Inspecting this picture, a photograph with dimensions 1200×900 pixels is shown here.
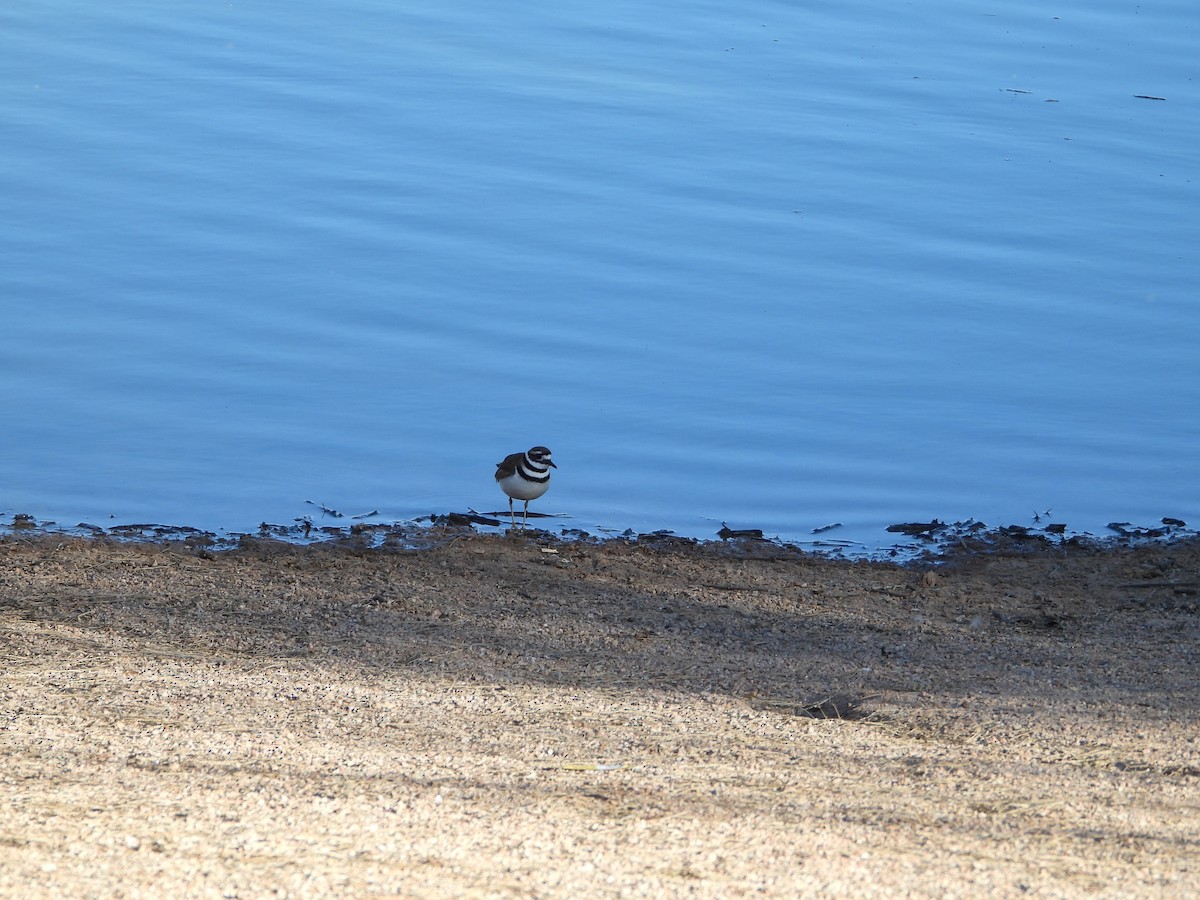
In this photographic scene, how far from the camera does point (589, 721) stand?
5.34 meters

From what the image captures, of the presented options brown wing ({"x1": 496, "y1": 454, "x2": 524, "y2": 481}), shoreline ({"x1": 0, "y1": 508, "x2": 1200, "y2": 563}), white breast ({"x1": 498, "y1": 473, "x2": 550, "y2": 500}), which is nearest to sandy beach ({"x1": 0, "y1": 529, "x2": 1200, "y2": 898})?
shoreline ({"x1": 0, "y1": 508, "x2": 1200, "y2": 563})

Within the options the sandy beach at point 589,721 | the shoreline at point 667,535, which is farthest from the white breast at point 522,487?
the sandy beach at point 589,721

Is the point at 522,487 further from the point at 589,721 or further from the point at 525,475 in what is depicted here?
the point at 589,721

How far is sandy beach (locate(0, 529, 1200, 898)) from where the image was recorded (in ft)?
13.0

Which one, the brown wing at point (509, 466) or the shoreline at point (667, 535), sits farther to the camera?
the brown wing at point (509, 466)

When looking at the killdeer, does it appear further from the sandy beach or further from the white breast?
the sandy beach

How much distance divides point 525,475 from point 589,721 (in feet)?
11.8

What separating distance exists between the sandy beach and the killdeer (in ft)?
1.30

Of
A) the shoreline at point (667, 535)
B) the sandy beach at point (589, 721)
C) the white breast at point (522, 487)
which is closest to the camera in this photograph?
the sandy beach at point (589, 721)

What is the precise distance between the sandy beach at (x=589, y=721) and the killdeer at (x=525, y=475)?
40cm

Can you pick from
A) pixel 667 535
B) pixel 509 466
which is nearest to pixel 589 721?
pixel 667 535

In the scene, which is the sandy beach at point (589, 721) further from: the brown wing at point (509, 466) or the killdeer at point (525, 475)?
the brown wing at point (509, 466)

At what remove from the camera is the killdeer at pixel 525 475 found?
28.9 ft

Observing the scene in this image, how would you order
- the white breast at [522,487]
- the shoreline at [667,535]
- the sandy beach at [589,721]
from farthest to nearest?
the white breast at [522,487]
the shoreline at [667,535]
the sandy beach at [589,721]
